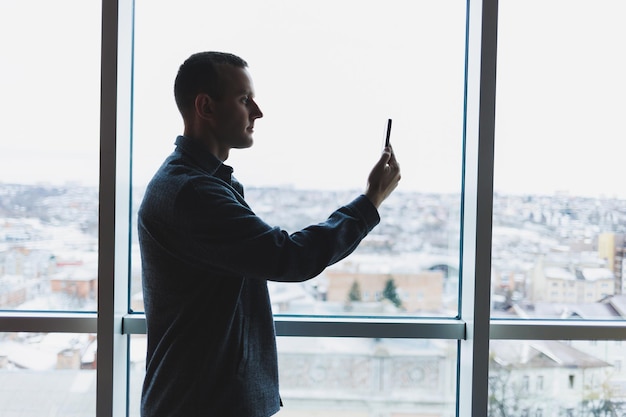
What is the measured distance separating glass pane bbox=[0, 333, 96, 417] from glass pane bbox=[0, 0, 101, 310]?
11 cm

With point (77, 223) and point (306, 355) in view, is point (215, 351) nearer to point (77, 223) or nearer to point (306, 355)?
point (306, 355)

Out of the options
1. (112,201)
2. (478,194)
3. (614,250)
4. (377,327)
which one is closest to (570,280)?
(614,250)

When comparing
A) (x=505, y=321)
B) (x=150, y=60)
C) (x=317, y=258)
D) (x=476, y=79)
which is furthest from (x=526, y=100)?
(x=150, y=60)

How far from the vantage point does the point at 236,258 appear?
3.74 ft

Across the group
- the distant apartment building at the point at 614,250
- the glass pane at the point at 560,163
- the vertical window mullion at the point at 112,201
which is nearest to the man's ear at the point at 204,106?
the vertical window mullion at the point at 112,201

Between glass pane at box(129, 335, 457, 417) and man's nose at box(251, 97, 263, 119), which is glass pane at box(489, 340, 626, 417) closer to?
glass pane at box(129, 335, 457, 417)

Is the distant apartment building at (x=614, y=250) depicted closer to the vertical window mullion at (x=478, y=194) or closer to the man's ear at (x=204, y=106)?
the vertical window mullion at (x=478, y=194)

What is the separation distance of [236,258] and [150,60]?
87 cm

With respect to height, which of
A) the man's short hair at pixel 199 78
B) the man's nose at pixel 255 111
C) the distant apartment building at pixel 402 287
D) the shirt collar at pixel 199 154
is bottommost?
the distant apartment building at pixel 402 287

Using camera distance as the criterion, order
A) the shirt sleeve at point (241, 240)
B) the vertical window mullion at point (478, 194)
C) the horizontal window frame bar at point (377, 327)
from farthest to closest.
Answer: the horizontal window frame bar at point (377, 327)
the vertical window mullion at point (478, 194)
the shirt sleeve at point (241, 240)

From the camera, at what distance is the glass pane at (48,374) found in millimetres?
1696

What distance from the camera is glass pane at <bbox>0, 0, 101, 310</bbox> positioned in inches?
66.5

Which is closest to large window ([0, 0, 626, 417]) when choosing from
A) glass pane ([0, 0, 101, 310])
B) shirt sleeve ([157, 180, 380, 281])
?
glass pane ([0, 0, 101, 310])

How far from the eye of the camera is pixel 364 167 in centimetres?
170
